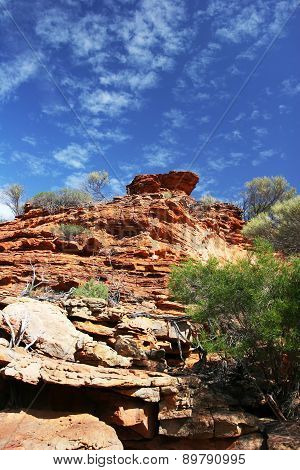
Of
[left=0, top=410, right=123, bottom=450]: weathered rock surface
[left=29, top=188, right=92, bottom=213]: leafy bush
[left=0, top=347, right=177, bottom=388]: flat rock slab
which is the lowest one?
[left=0, top=410, right=123, bottom=450]: weathered rock surface

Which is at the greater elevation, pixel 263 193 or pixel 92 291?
pixel 263 193

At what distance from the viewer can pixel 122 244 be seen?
18422mm

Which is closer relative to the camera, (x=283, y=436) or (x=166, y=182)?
(x=283, y=436)

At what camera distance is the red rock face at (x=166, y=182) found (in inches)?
1003

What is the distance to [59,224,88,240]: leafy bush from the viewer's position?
19.1 m

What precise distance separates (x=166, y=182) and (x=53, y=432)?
72.7 ft

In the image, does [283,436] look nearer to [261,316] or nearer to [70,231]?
[261,316]

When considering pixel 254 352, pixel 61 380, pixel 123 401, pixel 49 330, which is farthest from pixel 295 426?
pixel 49 330

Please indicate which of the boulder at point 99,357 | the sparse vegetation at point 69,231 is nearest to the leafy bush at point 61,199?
the sparse vegetation at point 69,231

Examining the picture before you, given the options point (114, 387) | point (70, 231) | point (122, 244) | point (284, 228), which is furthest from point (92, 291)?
point (284, 228)

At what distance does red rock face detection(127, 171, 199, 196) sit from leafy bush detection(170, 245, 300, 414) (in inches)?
686

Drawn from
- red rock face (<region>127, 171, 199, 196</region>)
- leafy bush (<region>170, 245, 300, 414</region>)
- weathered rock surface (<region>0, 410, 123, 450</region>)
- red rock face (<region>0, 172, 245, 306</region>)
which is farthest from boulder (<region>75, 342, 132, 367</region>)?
red rock face (<region>127, 171, 199, 196</region>)

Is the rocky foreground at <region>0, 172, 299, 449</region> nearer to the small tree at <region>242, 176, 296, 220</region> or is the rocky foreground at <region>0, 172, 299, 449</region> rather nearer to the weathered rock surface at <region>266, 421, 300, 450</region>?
the weathered rock surface at <region>266, 421, 300, 450</region>

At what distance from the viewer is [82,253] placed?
1822cm
